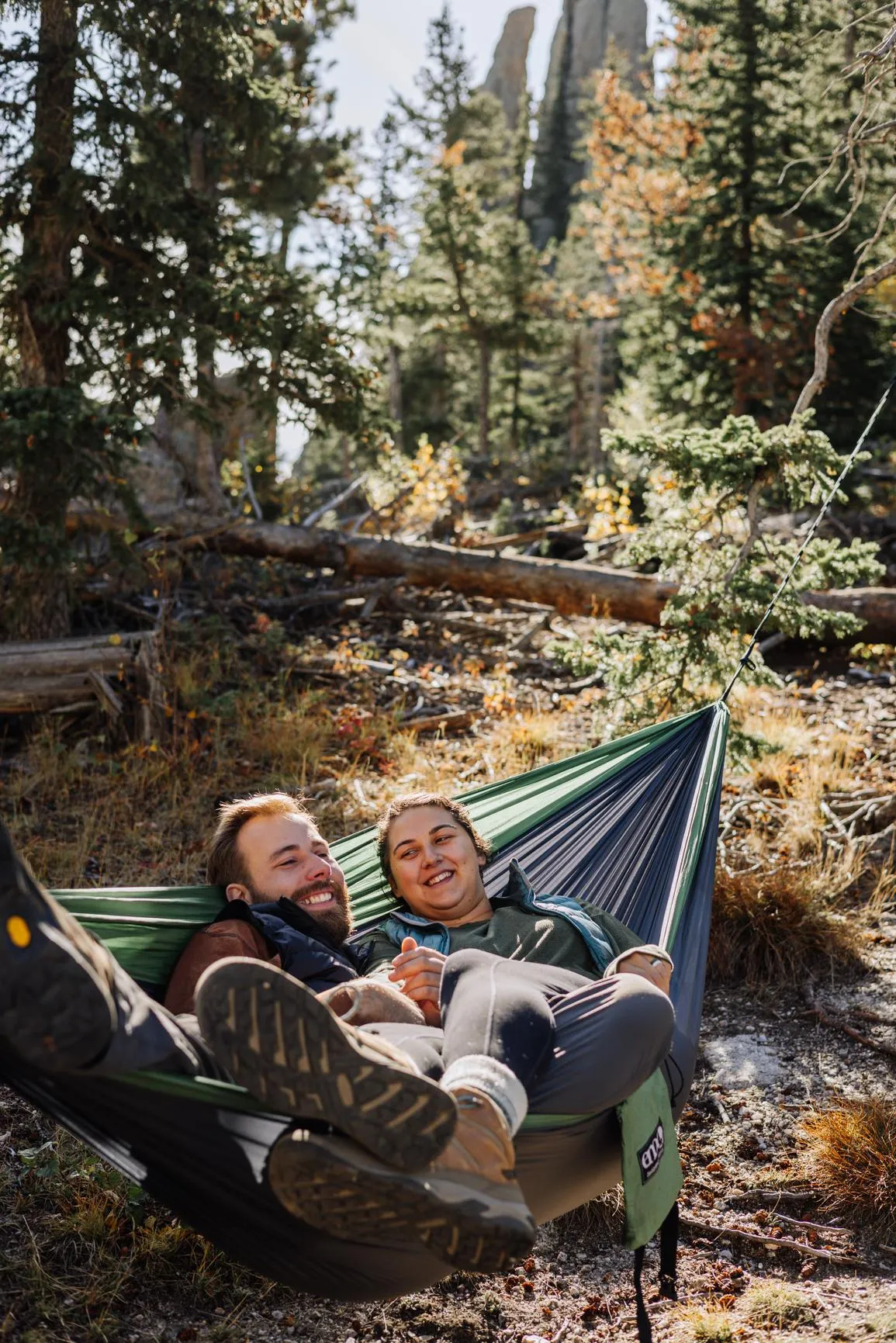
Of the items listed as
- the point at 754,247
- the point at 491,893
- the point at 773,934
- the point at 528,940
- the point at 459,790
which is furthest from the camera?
the point at 754,247

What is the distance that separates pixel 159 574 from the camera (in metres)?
5.05

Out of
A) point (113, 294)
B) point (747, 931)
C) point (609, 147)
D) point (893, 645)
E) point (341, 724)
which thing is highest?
point (609, 147)

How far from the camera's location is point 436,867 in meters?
2.23

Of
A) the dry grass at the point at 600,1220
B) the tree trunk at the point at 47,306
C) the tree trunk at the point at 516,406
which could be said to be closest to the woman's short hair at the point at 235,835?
the dry grass at the point at 600,1220

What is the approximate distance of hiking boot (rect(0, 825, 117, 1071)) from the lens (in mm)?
1237

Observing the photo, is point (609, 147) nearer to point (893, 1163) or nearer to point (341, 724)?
point (341, 724)

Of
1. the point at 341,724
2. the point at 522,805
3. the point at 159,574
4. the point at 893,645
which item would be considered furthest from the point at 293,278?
the point at 893,645

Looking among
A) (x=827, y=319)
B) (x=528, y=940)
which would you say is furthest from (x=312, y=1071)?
(x=827, y=319)

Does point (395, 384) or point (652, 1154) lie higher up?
point (395, 384)

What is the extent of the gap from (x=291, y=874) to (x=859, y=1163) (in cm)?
136

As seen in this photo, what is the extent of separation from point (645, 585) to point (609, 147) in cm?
1355

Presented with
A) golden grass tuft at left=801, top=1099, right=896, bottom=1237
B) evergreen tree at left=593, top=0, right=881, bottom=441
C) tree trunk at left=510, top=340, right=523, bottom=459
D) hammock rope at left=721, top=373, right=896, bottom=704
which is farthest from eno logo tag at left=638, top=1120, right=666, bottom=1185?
tree trunk at left=510, top=340, right=523, bottom=459

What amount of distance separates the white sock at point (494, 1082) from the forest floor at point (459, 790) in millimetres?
770

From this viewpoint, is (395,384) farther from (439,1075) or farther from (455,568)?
(439,1075)
